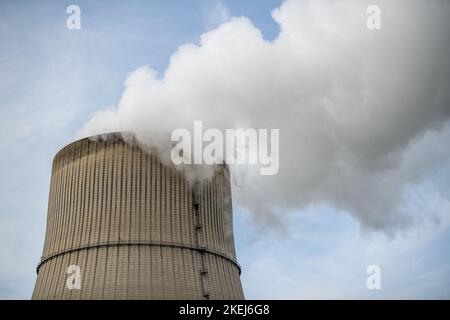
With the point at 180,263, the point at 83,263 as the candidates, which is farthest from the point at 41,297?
the point at 180,263

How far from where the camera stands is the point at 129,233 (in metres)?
14.7

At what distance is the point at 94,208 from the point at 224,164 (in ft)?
13.8

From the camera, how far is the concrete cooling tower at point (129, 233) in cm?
1422

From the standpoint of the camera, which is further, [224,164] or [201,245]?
[224,164]

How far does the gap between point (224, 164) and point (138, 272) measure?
4.51m

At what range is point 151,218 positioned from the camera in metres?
14.9

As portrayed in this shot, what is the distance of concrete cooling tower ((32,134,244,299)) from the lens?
14.2 m

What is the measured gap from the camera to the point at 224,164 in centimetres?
1716
